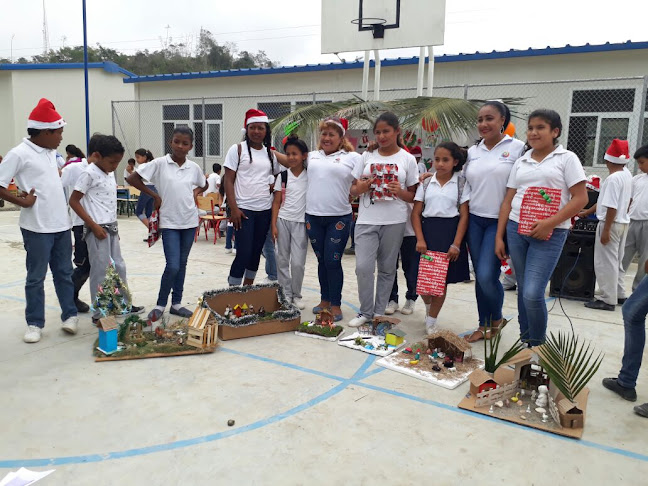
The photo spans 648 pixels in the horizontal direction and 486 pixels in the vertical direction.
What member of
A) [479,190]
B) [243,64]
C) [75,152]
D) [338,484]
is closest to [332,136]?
[479,190]

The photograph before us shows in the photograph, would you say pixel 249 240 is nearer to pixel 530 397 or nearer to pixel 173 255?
pixel 173 255

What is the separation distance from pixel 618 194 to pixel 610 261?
770 millimetres

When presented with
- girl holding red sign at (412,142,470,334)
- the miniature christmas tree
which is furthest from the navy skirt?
the miniature christmas tree

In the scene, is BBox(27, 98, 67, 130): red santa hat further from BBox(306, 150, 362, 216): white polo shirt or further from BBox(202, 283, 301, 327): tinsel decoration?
BBox(306, 150, 362, 216): white polo shirt

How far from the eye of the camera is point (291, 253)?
5105 mm

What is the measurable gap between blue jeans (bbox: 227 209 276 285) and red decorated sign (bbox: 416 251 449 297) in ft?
5.45

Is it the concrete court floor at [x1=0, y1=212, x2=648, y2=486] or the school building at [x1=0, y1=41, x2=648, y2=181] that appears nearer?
the concrete court floor at [x1=0, y1=212, x2=648, y2=486]

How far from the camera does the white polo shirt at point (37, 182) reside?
390 centimetres

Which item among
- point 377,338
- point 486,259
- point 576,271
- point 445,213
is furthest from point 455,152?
point 576,271

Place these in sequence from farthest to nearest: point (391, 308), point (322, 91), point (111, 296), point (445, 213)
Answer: point (322, 91)
point (391, 308)
point (111, 296)
point (445, 213)

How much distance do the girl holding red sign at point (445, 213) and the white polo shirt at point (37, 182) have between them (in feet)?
9.79

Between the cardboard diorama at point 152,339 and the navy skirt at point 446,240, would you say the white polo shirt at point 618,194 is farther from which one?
the cardboard diorama at point 152,339

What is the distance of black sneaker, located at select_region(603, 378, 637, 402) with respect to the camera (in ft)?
11.2

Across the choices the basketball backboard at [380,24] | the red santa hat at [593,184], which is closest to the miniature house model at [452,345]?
the red santa hat at [593,184]
